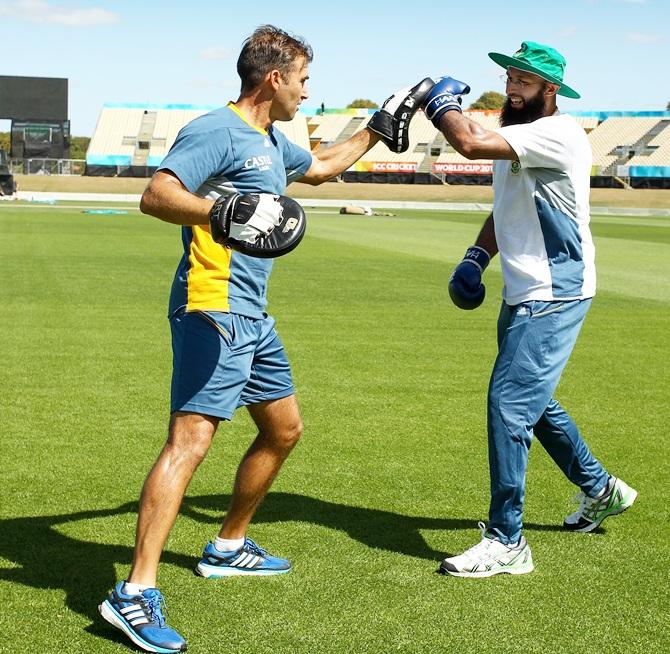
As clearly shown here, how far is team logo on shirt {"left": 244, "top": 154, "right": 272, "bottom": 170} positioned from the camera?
4.41m

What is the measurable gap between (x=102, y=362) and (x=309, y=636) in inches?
247

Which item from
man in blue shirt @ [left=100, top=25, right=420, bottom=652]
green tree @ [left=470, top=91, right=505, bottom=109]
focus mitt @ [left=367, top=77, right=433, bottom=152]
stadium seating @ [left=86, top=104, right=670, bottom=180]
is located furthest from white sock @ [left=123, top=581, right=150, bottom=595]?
green tree @ [left=470, top=91, right=505, bottom=109]

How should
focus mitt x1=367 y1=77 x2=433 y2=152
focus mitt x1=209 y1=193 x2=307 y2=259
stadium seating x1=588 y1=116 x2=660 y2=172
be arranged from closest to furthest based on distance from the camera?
focus mitt x1=209 y1=193 x2=307 y2=259 < focus mitt x1=367 y1=77 x2=433 y2=152 < stadium seating x1=588 y1=116 x2=660 y2=172

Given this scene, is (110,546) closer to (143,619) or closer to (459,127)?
(143,619)

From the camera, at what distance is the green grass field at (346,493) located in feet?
14.0

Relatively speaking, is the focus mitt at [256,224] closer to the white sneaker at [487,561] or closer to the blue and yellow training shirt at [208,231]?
the blue and yellow training shirt at [208,231]

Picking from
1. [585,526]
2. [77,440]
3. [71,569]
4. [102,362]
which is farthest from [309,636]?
[102,362]

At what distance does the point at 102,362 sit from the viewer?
1000 centimetres

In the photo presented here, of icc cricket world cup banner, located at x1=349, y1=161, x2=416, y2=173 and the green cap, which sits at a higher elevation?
the green cap

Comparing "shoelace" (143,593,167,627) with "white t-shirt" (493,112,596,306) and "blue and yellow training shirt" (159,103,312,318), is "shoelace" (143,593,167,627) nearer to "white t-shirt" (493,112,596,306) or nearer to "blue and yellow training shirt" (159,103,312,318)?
"blue and yellow training shirt" (159,103,312,318)

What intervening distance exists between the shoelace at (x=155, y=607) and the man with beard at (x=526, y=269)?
4.49 feet

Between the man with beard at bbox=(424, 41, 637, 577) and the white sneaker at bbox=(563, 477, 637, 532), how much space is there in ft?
2.13

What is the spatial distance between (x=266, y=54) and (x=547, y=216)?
1422 mm

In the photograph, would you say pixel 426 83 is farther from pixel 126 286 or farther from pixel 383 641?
pixel 126 286
